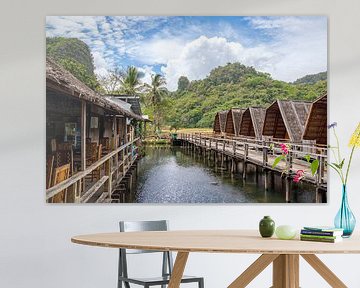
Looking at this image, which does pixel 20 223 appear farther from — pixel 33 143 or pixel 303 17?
pixel 303 17

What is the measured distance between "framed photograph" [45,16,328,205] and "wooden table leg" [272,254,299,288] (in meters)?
1.95

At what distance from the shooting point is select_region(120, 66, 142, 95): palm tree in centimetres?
645

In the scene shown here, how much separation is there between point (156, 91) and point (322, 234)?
101 inches

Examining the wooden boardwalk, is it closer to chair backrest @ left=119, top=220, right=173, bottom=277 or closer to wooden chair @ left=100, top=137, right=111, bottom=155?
wooden chair @ left=100, top=137, right=111, bottom=155

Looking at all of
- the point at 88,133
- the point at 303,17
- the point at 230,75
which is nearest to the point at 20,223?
the point at 88,133

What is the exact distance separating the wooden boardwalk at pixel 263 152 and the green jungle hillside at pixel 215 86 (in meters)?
0.25

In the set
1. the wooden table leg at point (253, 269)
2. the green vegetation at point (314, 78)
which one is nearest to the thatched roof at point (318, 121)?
the green vegetation at point (314, 78)

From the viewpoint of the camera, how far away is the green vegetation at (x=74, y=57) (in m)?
6.39

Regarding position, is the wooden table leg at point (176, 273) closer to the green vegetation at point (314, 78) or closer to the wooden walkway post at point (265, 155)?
the wooden walkway post at point (265, 155)

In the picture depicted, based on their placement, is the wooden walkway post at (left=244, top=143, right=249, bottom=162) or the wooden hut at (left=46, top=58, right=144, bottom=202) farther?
the wooden walkway post at (left=244, top=143, right=249, bottom=162)

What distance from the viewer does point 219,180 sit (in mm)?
6461

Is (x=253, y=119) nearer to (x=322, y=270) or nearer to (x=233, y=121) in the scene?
(x=233, y=121)

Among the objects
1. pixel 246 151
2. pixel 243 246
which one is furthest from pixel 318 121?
pixel 243 246

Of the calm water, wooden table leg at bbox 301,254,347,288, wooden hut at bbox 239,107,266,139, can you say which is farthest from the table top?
wooden hut at bbox 239,107,266,139
